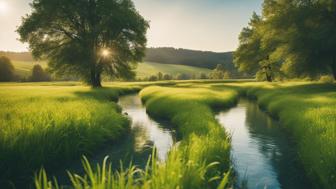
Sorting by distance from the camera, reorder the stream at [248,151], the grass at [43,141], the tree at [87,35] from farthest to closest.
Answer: the tree at [87,35] → the stream at [248,151] → the grass at [43,141]

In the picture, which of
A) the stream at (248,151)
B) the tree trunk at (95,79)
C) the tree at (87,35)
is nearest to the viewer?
the stream at (248,151)

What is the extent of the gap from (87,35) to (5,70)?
230 feet

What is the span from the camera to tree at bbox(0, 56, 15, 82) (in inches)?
3895

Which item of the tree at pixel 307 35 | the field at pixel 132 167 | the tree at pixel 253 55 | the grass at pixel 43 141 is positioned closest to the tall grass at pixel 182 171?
the field at pixel 132 167

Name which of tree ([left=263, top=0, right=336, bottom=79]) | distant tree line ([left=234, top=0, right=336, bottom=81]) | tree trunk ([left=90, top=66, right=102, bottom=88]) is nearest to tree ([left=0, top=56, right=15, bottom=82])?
tree trunk ([left=90, top=66, right=102, bottom=88])

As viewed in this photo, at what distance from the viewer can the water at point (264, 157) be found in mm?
10367

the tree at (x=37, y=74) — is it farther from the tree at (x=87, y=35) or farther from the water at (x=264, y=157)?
the water at (x=264, y=157)

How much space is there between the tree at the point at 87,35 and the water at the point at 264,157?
27.9 meters

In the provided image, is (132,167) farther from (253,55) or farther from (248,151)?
(253,55)

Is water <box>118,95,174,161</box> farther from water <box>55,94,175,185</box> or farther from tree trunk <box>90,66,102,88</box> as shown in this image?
tree trunk <box>90,66,102,88</box>

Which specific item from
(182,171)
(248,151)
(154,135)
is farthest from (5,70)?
(182,171)

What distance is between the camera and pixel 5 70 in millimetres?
99875

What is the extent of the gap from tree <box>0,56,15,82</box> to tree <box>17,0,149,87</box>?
6275 cm

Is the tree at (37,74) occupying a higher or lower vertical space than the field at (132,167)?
higher
